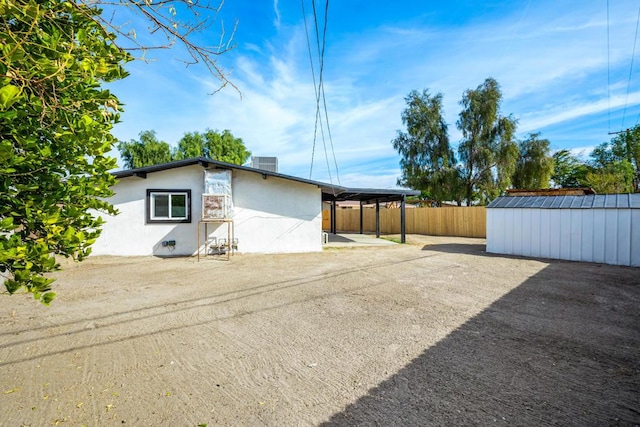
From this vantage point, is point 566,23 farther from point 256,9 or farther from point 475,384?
point 475,384

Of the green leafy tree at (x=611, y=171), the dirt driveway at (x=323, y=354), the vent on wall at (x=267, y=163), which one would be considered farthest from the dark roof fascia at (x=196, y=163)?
the green leafy tree at (x=611, y=171)

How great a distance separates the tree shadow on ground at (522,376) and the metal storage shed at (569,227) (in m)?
5.22

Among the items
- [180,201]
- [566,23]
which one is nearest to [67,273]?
[180,201]

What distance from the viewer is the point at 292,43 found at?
8336 mm

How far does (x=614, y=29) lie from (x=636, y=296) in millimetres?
8347

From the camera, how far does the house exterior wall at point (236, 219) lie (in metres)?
9.47

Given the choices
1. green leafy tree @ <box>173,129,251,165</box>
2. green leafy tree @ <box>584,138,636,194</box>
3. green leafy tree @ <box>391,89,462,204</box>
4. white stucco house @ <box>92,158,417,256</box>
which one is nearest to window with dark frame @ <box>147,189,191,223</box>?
white stucco house @ <box>92,158,417,256</box>

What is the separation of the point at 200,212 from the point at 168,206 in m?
1.03

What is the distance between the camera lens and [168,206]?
32.1 feet

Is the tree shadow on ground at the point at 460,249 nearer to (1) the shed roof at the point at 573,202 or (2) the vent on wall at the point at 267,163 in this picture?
(1) the shed roof at the point at 573,202

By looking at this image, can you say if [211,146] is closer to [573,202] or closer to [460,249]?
[460,249]

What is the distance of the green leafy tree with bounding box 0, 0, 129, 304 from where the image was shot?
1.44 metres

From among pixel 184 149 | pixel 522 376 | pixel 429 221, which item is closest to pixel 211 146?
pixel 184 149

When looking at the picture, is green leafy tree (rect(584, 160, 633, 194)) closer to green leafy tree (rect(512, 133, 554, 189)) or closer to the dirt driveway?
green leafy tree (rect(512, 133, 554, 189))
